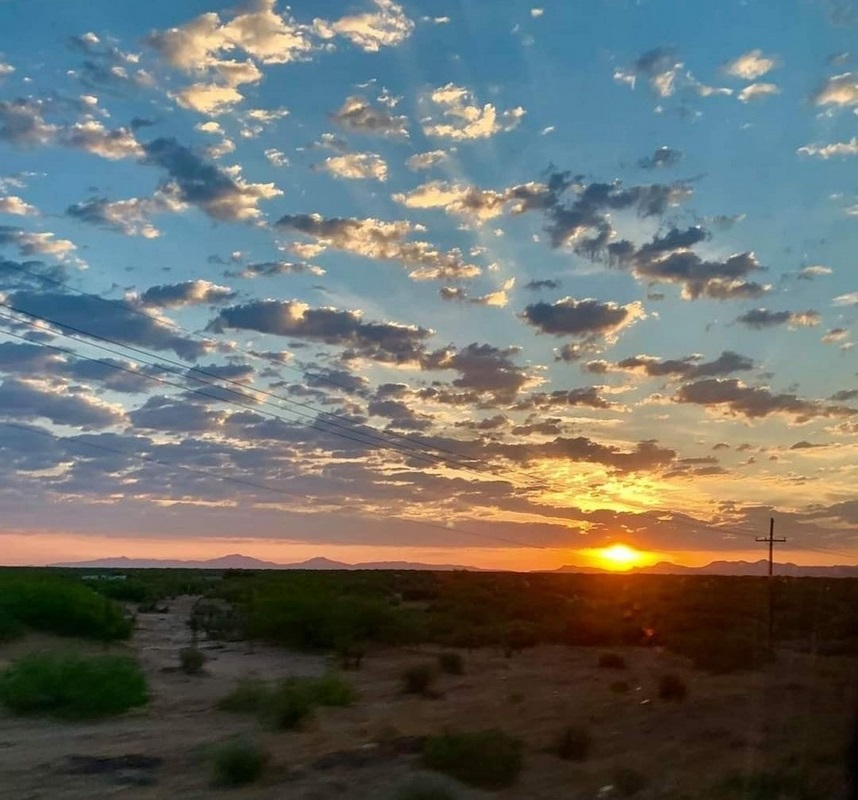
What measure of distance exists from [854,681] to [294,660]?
2497cm

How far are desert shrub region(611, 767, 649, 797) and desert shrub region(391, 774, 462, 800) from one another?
3.80 m

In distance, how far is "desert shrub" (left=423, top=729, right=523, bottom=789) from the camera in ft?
89.5

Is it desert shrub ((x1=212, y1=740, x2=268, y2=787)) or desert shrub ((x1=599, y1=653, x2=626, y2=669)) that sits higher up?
desert shrub ((x1=599, y1=653, x2=626, y2=669))

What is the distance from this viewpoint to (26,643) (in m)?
54.0

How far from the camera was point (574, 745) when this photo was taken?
1216 inches

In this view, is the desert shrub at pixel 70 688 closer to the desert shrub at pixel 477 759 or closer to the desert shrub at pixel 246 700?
the desert shrub at pixel 246 700

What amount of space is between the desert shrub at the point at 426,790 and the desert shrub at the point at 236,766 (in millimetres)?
3640

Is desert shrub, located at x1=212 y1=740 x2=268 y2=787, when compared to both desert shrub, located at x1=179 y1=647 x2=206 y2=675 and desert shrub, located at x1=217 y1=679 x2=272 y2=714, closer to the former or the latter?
desert shrub, located at x1=217 y1=679 x2=272 y2=714

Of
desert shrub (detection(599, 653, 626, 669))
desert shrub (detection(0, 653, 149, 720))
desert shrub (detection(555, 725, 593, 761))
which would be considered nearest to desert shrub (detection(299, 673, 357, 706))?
desert shrub (detection(0, 653, 149, 720))

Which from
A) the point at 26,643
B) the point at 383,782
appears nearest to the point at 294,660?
the point at 26,643

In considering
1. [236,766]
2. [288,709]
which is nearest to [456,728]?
[288,709]

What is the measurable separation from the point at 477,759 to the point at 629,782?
352 centimetres

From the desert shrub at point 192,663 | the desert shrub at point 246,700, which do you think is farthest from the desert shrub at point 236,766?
the desert shrub at point 192,663

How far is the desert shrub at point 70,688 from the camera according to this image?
37375 mm
